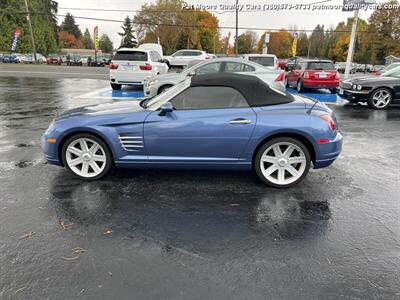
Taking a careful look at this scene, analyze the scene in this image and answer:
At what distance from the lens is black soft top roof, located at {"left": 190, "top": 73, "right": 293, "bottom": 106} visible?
4543 millimetres

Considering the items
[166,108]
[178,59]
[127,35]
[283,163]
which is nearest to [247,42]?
[127,35]

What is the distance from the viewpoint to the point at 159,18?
54.0m

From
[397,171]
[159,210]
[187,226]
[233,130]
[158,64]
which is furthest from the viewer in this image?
[158,64]

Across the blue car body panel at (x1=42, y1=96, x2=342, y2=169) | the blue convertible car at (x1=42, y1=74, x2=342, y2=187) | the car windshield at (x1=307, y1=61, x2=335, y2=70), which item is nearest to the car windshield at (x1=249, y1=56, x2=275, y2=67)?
the car windshield at (x1=307, y1=61, x2=335, y2=70)

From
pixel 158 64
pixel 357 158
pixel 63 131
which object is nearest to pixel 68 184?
pixel 63 131

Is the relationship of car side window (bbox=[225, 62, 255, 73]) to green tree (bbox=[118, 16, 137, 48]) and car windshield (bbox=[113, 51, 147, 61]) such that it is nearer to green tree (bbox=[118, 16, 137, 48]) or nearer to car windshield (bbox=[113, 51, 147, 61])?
car windshield (bbox=[113, 51, 147, 61])

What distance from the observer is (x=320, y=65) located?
14891mm

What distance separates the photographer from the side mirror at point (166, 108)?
4.36 meters

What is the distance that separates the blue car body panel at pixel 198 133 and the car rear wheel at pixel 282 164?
147 millimetres

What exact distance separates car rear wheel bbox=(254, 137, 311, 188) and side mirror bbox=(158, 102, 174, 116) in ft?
4.17

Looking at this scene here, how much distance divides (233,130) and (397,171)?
2822mm

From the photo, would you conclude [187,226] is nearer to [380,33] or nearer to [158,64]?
[158,64]

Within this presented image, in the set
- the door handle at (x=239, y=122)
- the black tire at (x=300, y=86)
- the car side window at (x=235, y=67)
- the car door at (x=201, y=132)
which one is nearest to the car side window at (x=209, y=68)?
the car side window at (x=235, y=67)

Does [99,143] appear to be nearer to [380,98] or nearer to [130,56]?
[380,98]
